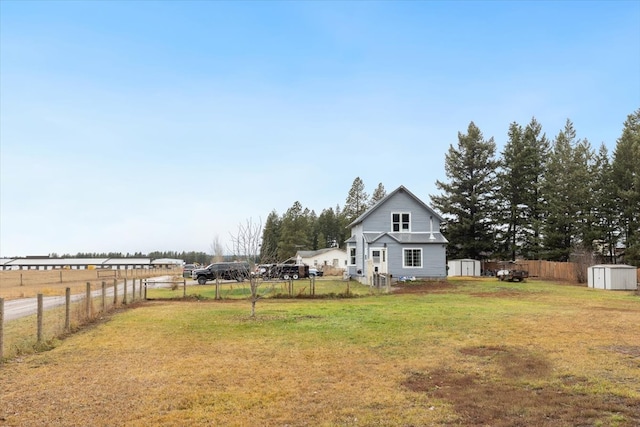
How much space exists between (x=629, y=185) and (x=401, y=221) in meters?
22.2

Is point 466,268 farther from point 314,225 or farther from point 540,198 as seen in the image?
point 314,225

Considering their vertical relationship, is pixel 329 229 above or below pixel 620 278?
above

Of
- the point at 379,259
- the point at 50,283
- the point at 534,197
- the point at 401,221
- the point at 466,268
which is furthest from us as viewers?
the point at 534,197

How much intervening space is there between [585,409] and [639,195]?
38807mm

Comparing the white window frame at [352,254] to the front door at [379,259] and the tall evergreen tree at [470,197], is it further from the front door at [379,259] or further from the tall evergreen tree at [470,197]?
the tall evergreen tree at [470,197]

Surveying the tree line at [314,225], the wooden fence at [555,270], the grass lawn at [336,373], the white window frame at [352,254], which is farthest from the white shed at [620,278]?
the tree line at [314,225]

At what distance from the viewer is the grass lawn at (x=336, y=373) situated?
6.04 meters

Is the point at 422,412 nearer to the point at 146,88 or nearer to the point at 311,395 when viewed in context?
the point at 311,395

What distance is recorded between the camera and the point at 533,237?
4897 centimetres

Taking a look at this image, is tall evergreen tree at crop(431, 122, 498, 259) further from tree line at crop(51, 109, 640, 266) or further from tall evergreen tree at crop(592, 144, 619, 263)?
tall evergreen tree at crop(592, 144, 619, 263)

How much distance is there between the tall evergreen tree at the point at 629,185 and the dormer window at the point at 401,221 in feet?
58.3

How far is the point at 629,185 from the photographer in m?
42.1

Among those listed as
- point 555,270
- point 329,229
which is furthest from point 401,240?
point 329,229

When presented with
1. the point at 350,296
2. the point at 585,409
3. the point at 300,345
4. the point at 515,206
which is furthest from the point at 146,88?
the point at 515,206
